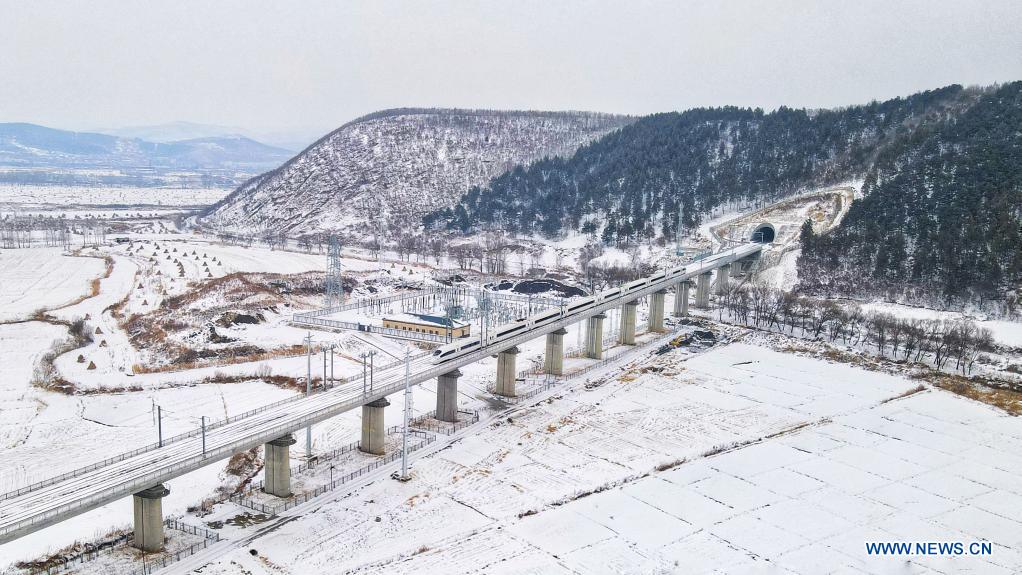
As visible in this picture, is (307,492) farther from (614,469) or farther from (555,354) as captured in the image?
(555,354)

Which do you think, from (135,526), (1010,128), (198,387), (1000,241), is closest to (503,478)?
(135,526)

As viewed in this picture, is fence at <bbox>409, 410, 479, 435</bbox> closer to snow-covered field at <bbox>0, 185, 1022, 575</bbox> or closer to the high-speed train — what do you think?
snow-covered field at <bbox>0, 185, 1022, 575</bbox>

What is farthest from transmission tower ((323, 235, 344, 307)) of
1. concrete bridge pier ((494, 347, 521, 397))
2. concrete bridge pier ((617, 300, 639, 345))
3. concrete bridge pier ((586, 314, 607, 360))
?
concrete bridge pier ((494, 347, 521, 397))

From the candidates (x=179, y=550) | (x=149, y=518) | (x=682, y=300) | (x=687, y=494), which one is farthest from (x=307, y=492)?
(x=682, y=300)

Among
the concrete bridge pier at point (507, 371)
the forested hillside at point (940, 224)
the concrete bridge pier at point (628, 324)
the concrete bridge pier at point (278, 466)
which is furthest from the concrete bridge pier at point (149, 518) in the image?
the forested hillside at point (940, 224)

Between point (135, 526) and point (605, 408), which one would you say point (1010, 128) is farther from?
point (135, 526)

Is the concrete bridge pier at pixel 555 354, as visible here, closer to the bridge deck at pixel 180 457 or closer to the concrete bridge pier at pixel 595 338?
the concrete bridge pier at pixel 595 338
